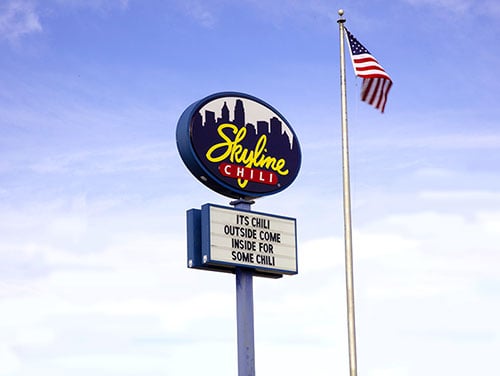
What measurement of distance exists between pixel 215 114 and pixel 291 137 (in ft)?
9.30

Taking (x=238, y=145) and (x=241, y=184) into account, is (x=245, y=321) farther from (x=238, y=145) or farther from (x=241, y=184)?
(x=238, y=145)

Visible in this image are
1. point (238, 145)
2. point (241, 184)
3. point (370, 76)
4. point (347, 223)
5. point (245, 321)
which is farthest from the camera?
point (238, 145)

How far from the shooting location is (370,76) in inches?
869

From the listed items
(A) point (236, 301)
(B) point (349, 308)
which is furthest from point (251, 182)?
(B) point (349, 308)

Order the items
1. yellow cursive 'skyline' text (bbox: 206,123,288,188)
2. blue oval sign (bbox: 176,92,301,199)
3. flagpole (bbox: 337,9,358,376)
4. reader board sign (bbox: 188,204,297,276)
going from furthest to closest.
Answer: yellow cursive 'skyline' text (bbox: 206,123,288,188)
blue oval sign (bbox: 176,92,301,199)
reader board sign (bbox: 188,204,297,276)
flagpole (bbox: 337,9,358,376)

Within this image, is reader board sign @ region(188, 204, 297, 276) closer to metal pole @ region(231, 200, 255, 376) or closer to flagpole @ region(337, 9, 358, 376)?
metal pole @ region(231, 200, 255, 376)

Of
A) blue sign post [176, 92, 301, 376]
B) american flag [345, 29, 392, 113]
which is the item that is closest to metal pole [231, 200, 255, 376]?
blue sign post [176, 92, 301, 376]

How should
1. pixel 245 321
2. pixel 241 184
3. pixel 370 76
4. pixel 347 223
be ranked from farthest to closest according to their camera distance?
pixel 241 184 → pixel 245 321 → pixel 370 76 → pixel 347 223

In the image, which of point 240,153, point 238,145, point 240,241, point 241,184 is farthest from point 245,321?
point 238,145

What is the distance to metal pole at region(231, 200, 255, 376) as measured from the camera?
2219 cm

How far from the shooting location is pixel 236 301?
899 inches

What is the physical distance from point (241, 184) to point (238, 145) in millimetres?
1008

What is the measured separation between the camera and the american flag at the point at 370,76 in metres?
22.1

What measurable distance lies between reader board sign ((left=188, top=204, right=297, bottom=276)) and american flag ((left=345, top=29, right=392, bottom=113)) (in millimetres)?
4080
